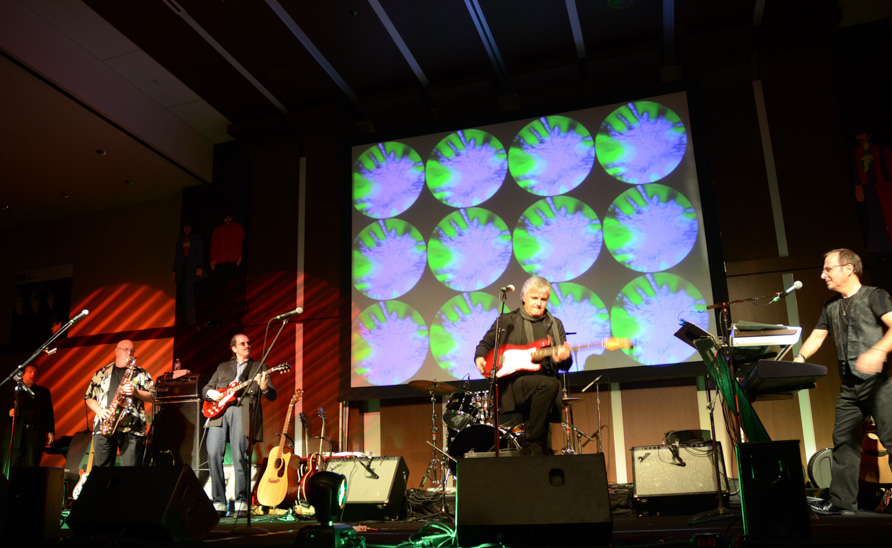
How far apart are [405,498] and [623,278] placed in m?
3.02

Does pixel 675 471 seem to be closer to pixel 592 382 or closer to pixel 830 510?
pixel 830 510

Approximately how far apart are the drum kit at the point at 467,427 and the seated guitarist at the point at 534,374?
94 cm

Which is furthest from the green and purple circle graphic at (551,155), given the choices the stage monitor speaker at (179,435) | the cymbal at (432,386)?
the stage monitor speaker at (179,435)

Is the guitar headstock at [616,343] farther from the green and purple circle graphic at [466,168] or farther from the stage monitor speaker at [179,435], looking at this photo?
the stage monitor speaker at [179,435]

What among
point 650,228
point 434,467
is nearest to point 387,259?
point 434,467

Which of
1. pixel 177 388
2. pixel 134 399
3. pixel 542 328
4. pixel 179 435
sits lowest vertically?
pixel 179 435

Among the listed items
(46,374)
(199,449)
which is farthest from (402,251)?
(46,374)

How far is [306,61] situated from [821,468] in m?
6.40

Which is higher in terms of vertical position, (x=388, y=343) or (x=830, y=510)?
(x=388, y=343)

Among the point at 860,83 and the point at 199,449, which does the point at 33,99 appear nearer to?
the point at 199,449

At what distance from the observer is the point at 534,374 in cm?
446

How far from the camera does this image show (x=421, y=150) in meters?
8.02

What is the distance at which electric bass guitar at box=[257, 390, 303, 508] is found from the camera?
6750 millimetres

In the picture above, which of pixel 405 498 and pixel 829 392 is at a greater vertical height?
pixel 829 392
